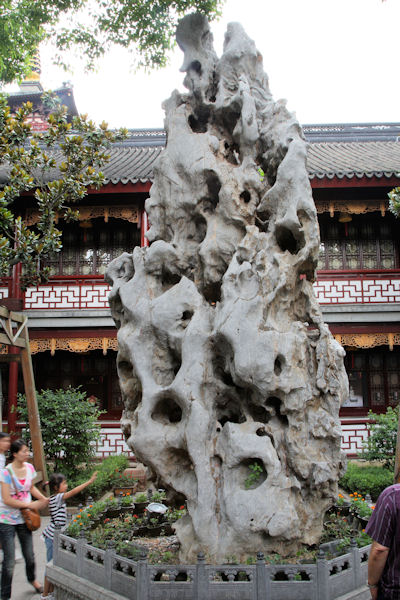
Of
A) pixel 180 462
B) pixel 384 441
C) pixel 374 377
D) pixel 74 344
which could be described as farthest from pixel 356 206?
pixel 180 462

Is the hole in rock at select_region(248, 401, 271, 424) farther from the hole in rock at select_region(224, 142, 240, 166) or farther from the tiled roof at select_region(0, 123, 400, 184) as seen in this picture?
the tiled roof at select_region(0, 123, 400, 184)

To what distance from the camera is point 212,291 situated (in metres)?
5.42

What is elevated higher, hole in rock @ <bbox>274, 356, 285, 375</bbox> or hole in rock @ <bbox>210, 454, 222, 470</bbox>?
hole in rock @ <bbox>274, 356, 285, 375</bbox>

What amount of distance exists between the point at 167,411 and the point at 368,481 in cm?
583

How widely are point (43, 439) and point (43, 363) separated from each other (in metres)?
5.06

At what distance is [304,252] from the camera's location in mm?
5004

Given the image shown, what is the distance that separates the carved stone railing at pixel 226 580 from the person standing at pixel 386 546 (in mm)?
1388

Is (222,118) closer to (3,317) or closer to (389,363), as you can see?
(3,317)

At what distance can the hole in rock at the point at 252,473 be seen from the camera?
4.38 meters

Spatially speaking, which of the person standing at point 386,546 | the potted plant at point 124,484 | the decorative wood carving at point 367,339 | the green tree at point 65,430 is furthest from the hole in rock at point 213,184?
the decorative wood carving at point 367,339

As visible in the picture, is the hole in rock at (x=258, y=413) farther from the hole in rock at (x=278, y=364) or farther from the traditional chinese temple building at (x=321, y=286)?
the traditional chinese temple building at (x=321, y=286)

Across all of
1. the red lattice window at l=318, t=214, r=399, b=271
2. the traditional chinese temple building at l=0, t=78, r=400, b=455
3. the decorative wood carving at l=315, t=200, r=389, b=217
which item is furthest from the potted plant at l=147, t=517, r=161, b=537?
the red lattice window at l=318, t=214, r=399, b=271

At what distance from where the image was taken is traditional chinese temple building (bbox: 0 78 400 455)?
12.7 meters

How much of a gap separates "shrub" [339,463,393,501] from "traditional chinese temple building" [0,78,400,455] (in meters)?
1.80
